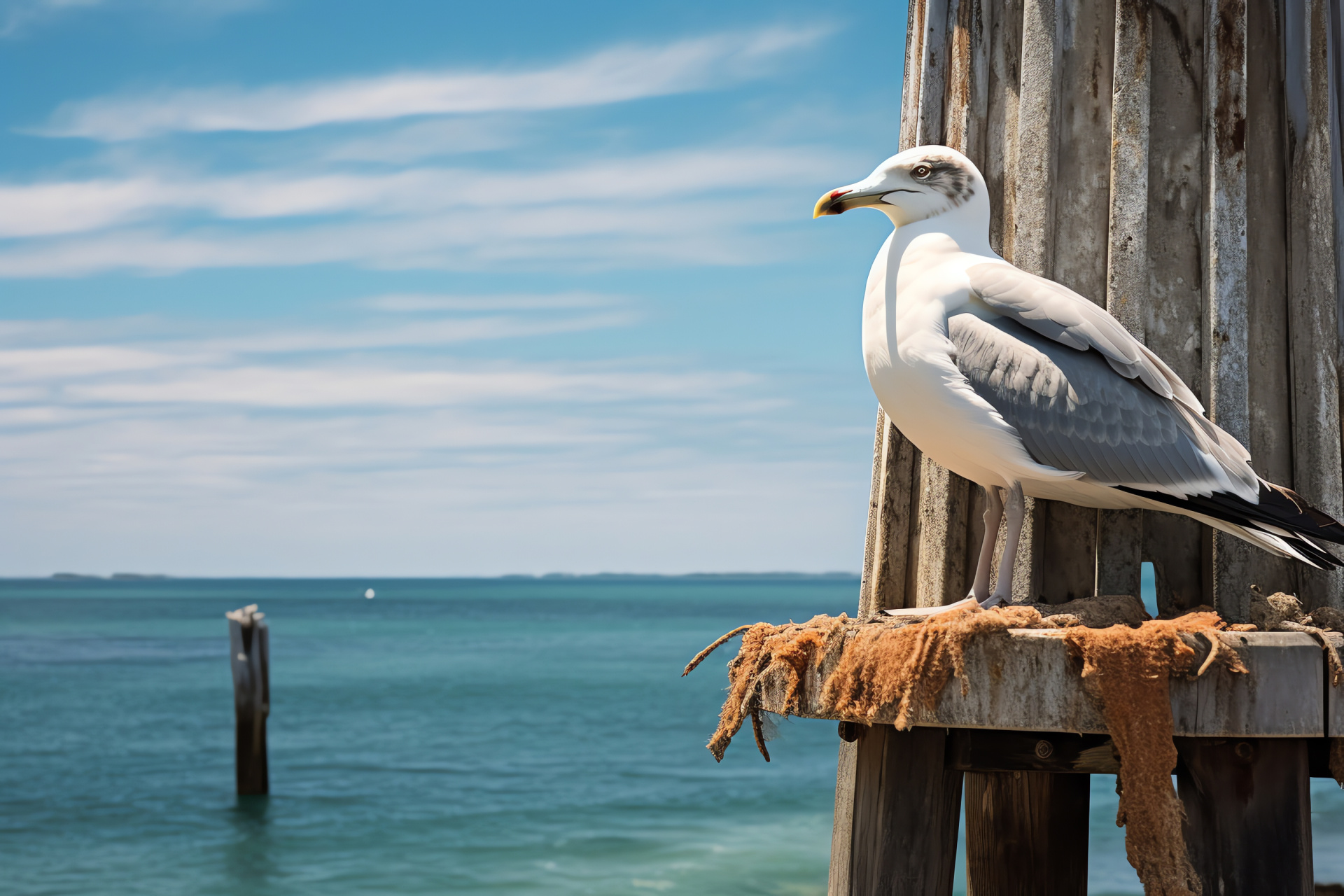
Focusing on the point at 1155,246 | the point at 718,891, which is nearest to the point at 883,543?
the point at 1155,246

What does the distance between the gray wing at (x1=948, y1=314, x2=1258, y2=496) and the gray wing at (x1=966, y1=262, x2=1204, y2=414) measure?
0.13 feet

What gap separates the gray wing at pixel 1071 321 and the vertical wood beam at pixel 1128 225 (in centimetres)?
28

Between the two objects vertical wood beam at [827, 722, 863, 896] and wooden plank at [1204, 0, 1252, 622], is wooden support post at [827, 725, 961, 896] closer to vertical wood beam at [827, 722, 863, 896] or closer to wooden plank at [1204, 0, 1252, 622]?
vertical wood beam at [827, 722, 863, 896]

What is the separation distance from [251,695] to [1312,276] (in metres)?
17.4

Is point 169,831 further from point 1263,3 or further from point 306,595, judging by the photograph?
point 306,595

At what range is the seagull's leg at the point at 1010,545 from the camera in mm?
3078

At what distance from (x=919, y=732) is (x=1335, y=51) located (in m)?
2.31

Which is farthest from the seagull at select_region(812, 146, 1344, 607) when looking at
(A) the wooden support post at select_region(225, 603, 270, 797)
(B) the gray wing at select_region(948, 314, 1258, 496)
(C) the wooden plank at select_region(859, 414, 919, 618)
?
(A) the wooden support post at select_region(225, 603, 270, 797)

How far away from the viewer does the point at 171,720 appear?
30.4 metres

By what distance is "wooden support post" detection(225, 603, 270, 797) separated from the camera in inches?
700

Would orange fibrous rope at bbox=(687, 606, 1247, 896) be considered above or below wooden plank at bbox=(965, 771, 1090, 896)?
above

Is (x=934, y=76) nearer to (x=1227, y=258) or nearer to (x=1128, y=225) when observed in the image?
(x=1128, y=225)

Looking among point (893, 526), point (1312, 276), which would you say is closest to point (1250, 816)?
point (893, 526)

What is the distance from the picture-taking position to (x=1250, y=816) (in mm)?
2584
